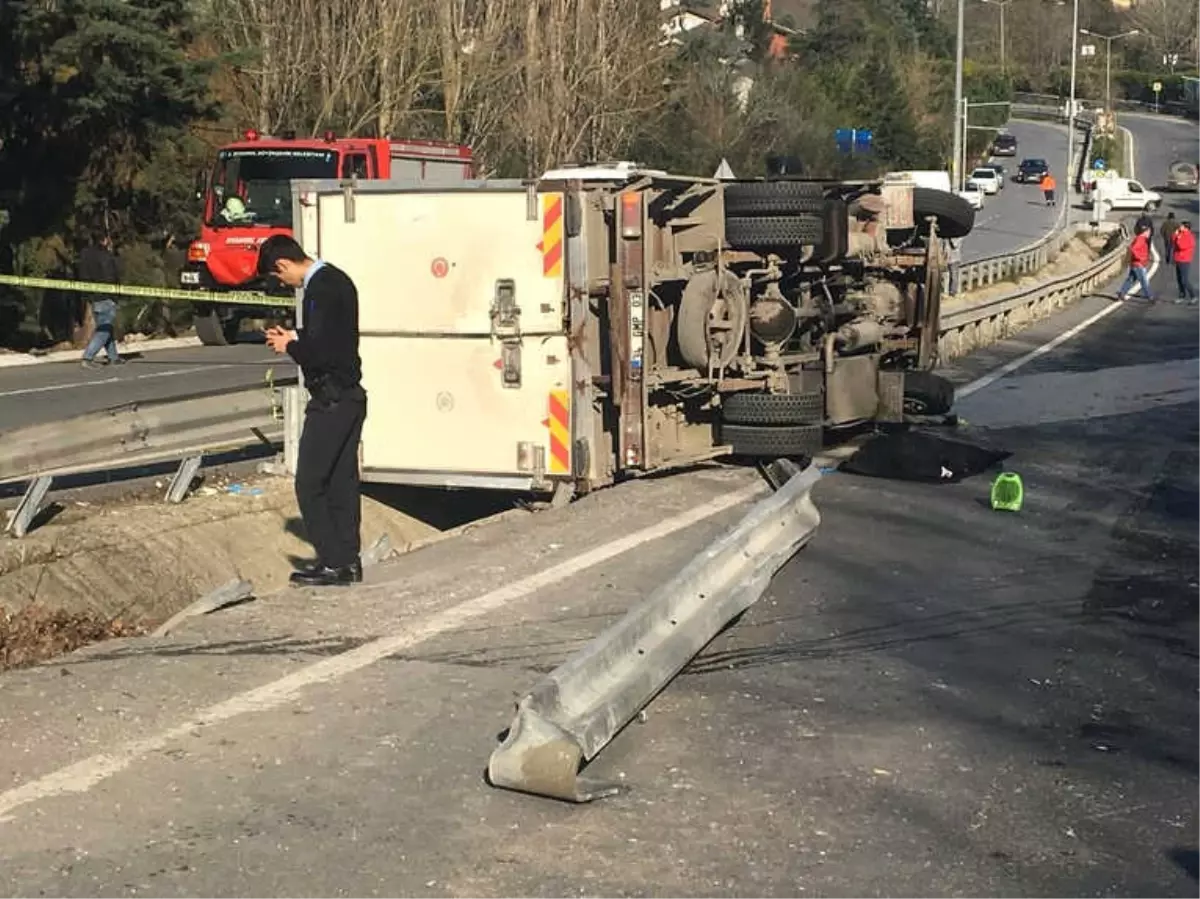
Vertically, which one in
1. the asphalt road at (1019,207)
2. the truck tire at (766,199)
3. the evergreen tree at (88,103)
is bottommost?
the asphalt road at (1019,207)

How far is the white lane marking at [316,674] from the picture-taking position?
525 cm

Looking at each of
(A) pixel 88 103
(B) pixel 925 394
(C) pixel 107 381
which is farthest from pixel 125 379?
(B) pixel 925 394

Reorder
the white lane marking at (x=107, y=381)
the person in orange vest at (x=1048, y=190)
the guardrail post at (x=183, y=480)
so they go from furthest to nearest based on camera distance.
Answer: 1. the person in orange vest at (x=1048, y=190)
2. the white lane marking at (x=107, y=381)
3. the guardrail post at (x=183, y=480)

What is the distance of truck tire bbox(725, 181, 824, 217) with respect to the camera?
11375mm

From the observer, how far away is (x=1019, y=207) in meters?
85.2

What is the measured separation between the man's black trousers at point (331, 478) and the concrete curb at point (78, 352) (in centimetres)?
1662

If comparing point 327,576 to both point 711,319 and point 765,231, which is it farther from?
point 765,231

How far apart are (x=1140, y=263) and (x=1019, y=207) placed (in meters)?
51.3

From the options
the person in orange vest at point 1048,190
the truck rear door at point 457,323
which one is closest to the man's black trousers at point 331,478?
the truck rear door at point 457,323

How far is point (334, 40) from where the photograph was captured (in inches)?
1379

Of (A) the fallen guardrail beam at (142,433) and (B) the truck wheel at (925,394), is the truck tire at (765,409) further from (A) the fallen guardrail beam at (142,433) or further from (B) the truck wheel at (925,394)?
(A) the fallen guardrail beam at (142,433)

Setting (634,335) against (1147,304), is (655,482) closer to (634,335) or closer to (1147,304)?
(634,335)

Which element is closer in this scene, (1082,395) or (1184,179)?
(1082,395)

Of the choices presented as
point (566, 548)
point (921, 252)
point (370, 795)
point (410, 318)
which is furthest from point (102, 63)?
point (370, 795)
